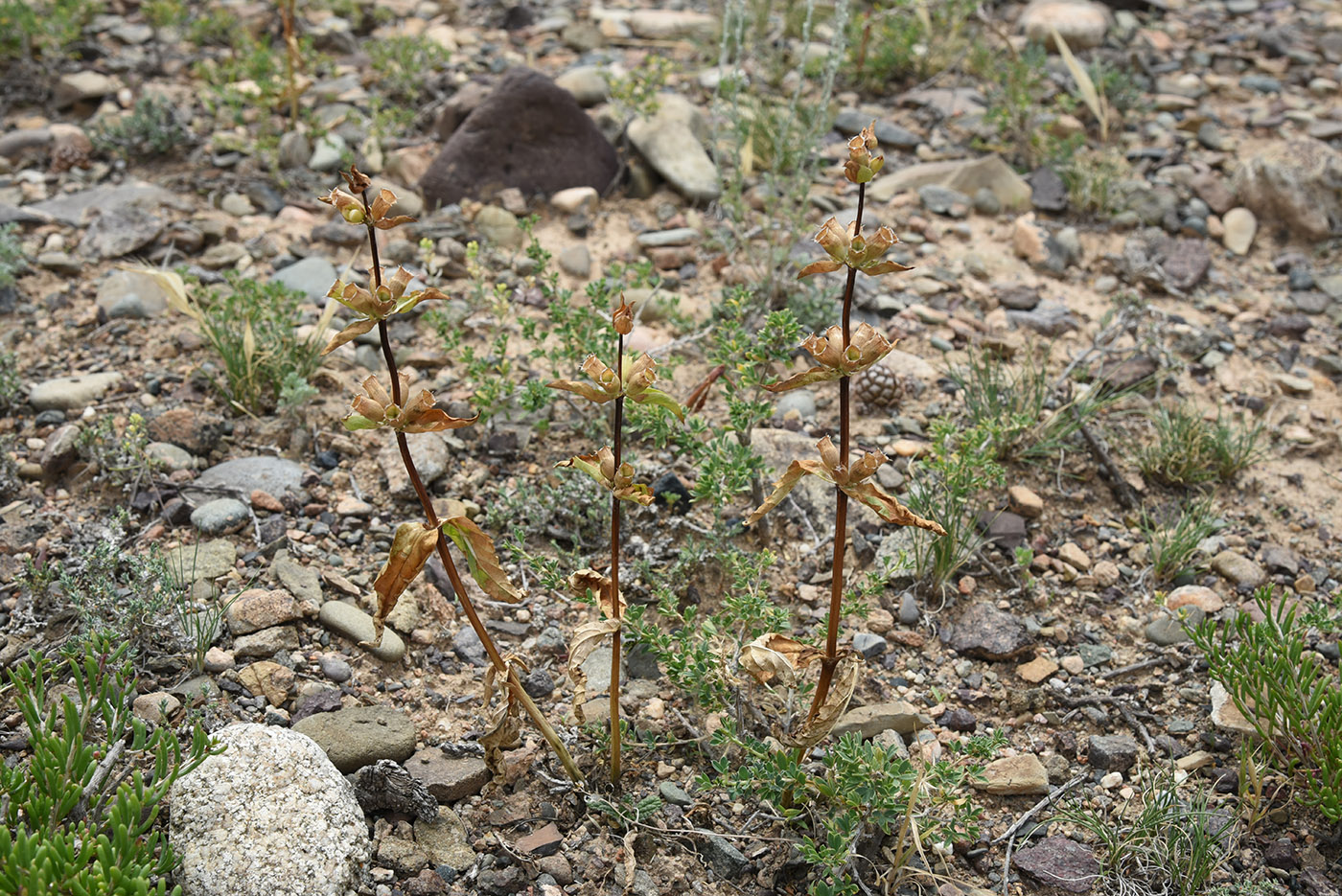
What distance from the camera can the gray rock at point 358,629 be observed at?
3.29 meters

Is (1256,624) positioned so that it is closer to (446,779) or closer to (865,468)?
(865,468)

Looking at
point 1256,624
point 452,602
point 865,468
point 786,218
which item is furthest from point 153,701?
point 786,218

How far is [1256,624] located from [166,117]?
233 inches

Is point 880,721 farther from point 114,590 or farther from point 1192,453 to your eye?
point 114,590

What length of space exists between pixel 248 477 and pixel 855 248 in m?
2.60

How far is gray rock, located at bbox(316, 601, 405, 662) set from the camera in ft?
10.8

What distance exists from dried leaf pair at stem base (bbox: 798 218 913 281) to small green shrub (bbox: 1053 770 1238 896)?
1.68 meters

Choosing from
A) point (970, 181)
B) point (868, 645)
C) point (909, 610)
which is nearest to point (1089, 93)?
point (970, 181)

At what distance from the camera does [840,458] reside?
243cm

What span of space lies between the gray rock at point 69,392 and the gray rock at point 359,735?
1.99 meters

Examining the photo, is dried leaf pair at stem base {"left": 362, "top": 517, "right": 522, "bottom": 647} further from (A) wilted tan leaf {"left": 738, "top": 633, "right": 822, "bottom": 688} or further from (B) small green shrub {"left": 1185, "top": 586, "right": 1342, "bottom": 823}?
(B) small green shrub {"left": 1185, "top": 586, "right": 1342, "bottom": 823}

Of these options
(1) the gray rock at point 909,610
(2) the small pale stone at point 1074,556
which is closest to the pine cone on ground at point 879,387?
(2) the small pale stone at point 1074,556

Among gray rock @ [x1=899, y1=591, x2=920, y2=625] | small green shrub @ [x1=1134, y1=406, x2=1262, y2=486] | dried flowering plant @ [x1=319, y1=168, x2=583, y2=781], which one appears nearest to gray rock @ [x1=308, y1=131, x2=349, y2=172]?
dried flowering plant @ [x1=319, y1=168, x2=583, y2=781]

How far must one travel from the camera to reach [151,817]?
2291 mm
